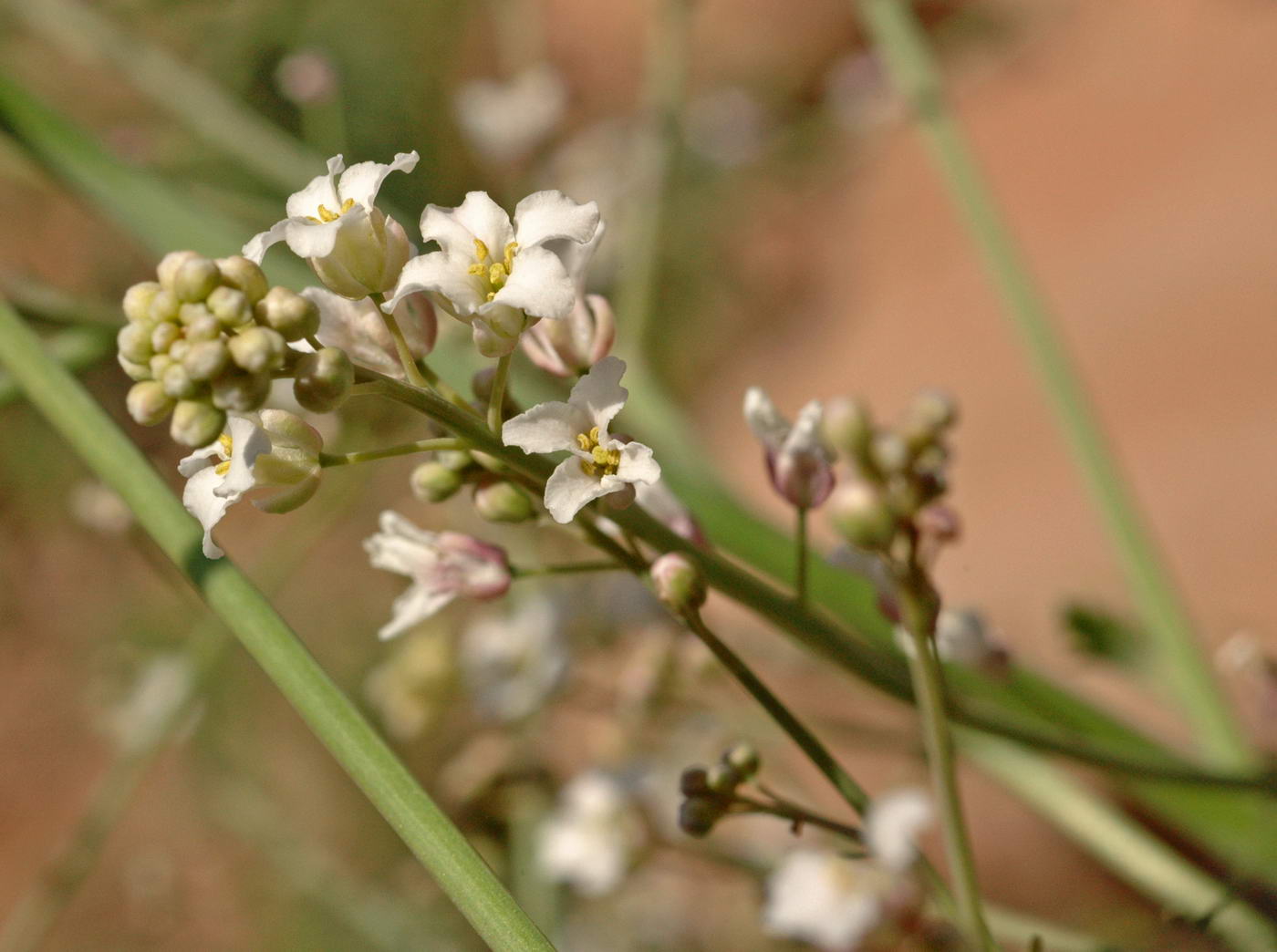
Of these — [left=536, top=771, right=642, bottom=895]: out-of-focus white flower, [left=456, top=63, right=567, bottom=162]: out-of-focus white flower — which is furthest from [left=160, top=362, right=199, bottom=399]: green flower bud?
[left=456, top=63, right=567, bottom=162]: out-of-focus white flower

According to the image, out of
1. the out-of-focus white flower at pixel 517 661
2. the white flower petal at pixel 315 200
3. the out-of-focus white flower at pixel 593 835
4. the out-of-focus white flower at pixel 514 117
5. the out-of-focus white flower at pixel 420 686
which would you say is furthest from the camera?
the out-of-focus white flower at pixel 514 117

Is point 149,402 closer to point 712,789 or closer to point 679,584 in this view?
point 679,584

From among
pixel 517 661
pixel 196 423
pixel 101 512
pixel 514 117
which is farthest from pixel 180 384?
pixel 514 117

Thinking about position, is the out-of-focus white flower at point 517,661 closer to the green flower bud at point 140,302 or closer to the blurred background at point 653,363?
the blurred background at point 653,363

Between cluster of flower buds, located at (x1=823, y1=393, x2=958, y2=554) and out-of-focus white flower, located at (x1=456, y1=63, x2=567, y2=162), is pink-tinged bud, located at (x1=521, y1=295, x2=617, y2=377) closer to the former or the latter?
cluster of flower buds, located at (x1=823, y1=393, x2=958, y2=554)

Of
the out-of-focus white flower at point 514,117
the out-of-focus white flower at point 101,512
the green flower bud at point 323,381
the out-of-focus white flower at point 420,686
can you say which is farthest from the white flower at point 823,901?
the out-of-focus white flower at point 514,117

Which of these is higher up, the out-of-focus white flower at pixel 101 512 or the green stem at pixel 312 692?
the out-of-focus white flower at pixel 101 512
